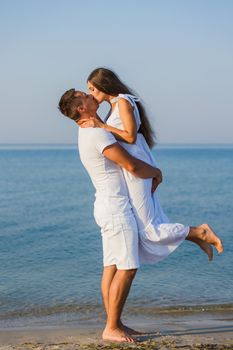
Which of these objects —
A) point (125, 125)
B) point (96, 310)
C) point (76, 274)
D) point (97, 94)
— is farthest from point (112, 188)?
point (76, 274)

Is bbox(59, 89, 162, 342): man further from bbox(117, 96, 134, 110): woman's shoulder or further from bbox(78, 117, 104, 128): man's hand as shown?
bbox(117, 96, 134, 110): woman's shoulder

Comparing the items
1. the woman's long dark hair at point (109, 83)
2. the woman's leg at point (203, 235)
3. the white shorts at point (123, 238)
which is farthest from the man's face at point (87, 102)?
the woman's leg at point (203, 235)


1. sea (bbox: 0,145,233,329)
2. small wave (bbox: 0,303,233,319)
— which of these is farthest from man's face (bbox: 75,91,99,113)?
Result: small wave (bbox: 0,303,233,319)

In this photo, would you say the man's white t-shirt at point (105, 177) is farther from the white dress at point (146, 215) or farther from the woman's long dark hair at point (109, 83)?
the woman's long dark hair at point (109, 83)

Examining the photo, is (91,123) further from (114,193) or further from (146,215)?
(146,215)

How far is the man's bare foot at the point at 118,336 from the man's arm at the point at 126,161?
1371 mm

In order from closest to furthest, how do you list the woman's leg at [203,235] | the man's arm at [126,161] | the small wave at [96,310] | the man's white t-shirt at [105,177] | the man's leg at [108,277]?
the man's arm at [126,161], the man's white t-shirt at [105,177], the woman's leg at [203,235], the man's leg at [108,277], the small wave at [96,310]

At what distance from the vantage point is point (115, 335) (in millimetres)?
5891

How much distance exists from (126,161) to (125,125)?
0.99 feet

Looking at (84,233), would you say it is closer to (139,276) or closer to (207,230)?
(139,276)

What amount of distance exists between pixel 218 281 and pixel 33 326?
3500mm

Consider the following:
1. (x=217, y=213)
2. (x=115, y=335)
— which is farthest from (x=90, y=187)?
(x=115, y=335)

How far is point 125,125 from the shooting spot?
562 cm

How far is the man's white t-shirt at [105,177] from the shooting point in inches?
223
